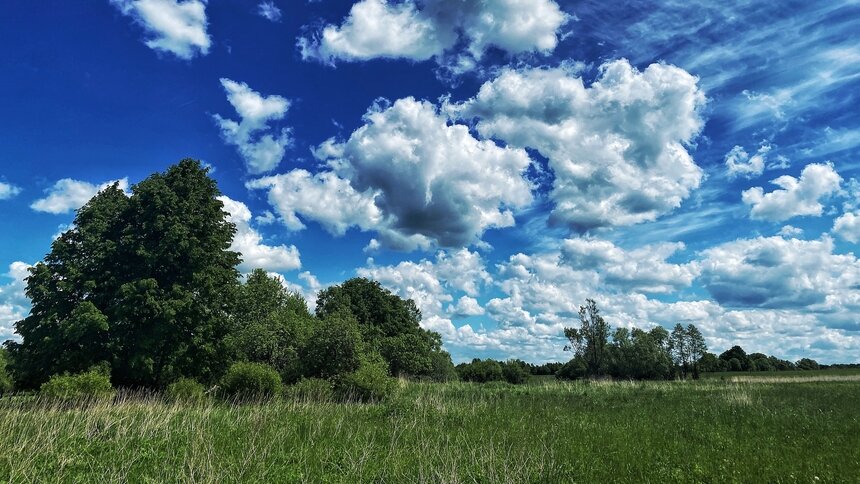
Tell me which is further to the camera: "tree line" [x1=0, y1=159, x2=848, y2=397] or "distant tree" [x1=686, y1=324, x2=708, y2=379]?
"distant tree" [x1=686, y1=324, x2=708, y2=379]

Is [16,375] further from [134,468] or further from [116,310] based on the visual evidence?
[134,468]

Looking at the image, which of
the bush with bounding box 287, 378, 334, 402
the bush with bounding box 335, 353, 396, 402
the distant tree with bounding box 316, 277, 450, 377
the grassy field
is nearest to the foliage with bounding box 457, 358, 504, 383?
the distant tree with bounding box 316, 277, 450, 377

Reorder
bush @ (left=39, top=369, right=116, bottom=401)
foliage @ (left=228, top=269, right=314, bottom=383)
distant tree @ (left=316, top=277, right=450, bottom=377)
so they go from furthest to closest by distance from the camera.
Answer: distant tree @ (left=316, top=277, right=450, bottom=377) → foliage @ (left=228, top=269, right=314, bottom=383) → bush @ (left=39, top=369, right=116, bottom=401)

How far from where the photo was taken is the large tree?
2603cm

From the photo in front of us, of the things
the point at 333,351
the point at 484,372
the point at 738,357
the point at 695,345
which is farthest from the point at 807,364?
the point at 333,351

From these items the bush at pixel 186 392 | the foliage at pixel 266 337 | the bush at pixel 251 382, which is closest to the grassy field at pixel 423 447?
the bush at pixel 251 382

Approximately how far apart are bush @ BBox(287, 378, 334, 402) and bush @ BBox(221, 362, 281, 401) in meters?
0.92

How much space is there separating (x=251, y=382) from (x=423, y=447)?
1536 cm

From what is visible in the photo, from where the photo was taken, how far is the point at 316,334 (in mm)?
29219

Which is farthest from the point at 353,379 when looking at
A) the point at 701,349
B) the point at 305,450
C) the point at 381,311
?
the point at 701,349

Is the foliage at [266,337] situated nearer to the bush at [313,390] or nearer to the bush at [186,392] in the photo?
the bush at [313,390]

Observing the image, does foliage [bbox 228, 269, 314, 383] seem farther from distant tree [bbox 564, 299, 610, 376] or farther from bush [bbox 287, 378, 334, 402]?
distant tree [bbox 564, 299, 610, 376]

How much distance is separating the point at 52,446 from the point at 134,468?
259 cm

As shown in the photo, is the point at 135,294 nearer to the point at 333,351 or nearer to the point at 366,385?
the point at 333,351
